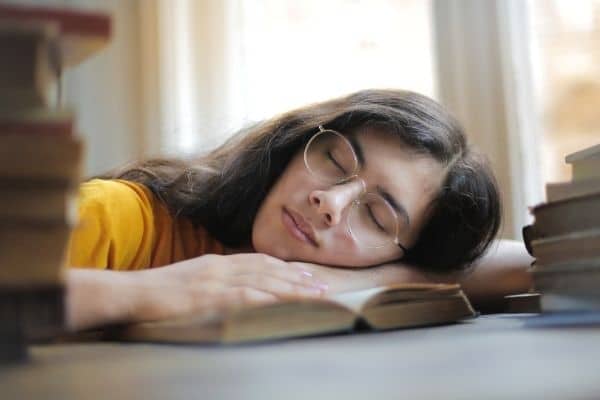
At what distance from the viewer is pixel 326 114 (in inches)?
49.1

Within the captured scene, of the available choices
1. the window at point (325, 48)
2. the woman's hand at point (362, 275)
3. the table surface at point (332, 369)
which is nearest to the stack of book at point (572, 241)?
the table surface at point (332, 369)

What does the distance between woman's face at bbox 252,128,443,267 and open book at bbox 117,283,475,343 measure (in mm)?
363

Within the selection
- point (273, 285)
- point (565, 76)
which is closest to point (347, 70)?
point (565, 76)

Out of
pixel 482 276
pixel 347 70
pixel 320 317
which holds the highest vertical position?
pixel 347 70

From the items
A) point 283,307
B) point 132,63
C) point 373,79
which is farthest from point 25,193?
point 132,63

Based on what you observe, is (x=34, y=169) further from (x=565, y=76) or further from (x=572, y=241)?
(x=565, y=76)

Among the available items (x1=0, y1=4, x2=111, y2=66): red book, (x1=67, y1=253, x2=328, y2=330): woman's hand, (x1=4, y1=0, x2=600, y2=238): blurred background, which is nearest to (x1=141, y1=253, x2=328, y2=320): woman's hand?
(x1=67, y1=253, x2=328, y2=330): woman's hand

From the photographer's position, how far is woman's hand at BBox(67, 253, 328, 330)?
713 millimetres

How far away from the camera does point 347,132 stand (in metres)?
1.20

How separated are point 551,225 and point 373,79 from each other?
1335 mm

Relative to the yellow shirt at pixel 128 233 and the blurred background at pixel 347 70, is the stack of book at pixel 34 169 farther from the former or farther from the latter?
the blurred background at pixel 347 70

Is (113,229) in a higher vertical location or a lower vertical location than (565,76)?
lower

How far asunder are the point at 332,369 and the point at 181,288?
14.0 inches

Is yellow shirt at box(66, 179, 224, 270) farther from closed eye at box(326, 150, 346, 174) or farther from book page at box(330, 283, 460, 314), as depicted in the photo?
book page at box(330, 283, 460, 314)
